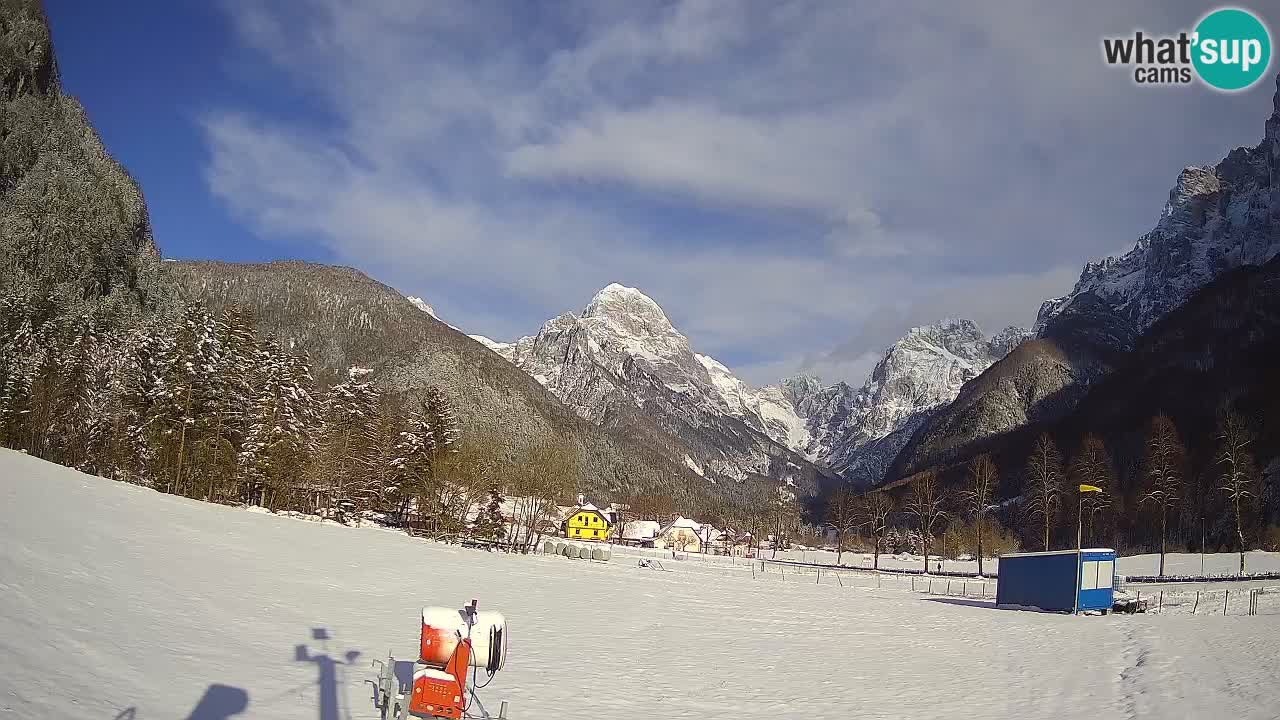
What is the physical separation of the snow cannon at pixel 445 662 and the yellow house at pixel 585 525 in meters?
134

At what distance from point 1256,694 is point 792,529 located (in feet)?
557

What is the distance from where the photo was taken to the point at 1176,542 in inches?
3974

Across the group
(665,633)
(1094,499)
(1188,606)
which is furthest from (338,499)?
(1094,499)

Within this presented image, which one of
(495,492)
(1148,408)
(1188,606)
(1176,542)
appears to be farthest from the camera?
(1148,408)

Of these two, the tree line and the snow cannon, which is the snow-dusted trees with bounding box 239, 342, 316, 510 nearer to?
the snow cannon

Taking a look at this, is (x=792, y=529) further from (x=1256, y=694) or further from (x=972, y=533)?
(x=1256, y=694)

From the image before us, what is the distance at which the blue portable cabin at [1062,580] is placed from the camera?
130 feet

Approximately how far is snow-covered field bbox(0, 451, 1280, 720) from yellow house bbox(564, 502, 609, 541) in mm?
108425

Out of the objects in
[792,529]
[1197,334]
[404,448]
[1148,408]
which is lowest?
[792,529]

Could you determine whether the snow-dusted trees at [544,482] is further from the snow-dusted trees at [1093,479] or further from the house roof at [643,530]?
the house roof at [643,530]

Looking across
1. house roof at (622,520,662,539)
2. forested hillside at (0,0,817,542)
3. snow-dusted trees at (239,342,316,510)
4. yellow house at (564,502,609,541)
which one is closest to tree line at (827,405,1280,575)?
house roof at (622,520,662,539)

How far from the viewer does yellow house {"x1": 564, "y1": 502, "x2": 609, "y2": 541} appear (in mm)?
144375

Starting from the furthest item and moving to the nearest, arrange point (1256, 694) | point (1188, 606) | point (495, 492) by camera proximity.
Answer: point (495, 492) → point (1188, 606) → point (1256, 694)

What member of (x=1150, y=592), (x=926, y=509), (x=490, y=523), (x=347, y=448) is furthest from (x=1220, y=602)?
(x=926, y=509)
